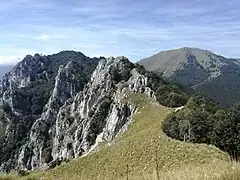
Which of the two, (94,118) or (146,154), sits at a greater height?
(146,154)

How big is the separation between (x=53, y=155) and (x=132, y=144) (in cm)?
8728

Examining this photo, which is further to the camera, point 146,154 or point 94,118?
point 94,118

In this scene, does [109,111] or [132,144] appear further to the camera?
[109,111]

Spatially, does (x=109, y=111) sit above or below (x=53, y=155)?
above

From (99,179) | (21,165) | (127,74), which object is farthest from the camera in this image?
(21,165)

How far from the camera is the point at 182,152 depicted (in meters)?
37.8

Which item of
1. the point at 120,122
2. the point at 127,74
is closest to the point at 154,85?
the point at 127,74

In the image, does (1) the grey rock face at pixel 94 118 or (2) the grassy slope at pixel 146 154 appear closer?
(2) the grassy slope at pixel 146 154

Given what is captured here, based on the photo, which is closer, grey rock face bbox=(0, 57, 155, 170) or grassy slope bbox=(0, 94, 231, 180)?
grassy slope bbox=(0, 94, 231, 180)

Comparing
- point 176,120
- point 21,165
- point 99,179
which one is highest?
point 99,179

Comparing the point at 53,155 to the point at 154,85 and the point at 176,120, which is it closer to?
the point at 154,85

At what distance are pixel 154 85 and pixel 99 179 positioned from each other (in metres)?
94.9

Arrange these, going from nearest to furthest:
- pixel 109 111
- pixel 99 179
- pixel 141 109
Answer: pixel 99 179, pixel 141 109, pixel 109 111

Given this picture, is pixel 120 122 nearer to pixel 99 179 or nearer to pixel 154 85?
pixel 154 85
